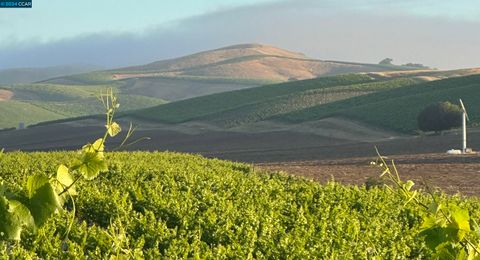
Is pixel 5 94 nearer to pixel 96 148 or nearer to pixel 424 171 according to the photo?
pixel 424 171

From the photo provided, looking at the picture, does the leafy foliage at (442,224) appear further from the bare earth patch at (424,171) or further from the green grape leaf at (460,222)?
the bare earth patch at (424,171)

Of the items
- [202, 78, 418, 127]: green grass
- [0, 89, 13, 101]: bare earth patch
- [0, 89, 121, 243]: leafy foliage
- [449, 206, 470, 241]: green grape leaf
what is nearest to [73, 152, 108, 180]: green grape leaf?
[0, 89, 121, 243]: leafy foliage

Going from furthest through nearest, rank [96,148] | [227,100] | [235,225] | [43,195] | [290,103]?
[227,100], [290,103], [235,225], [96,148], [43,195]

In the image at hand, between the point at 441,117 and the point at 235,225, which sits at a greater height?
the point at 235,225

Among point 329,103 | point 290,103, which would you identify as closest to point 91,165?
point 329,103

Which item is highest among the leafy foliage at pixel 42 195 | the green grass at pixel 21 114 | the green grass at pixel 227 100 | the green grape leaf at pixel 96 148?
the green grape leaf at pixel 96 148

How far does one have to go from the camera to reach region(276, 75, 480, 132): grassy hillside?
6494 cm

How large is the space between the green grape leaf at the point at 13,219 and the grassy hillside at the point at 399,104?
2328 inches

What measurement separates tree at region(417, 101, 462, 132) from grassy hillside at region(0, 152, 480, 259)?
3595cm

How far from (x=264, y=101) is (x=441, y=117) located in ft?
145

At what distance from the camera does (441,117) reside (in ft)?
161

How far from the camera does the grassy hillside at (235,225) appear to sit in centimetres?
759

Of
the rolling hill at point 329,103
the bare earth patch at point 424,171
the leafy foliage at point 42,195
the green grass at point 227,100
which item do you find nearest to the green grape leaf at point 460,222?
the leafy foliage at point 42,195

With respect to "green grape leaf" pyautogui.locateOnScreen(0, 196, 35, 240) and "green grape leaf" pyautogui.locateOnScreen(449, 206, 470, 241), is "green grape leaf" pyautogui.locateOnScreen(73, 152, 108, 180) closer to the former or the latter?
"green grape leaf" pyautogui.locateOnScreen(0, 196, 35, 240)
